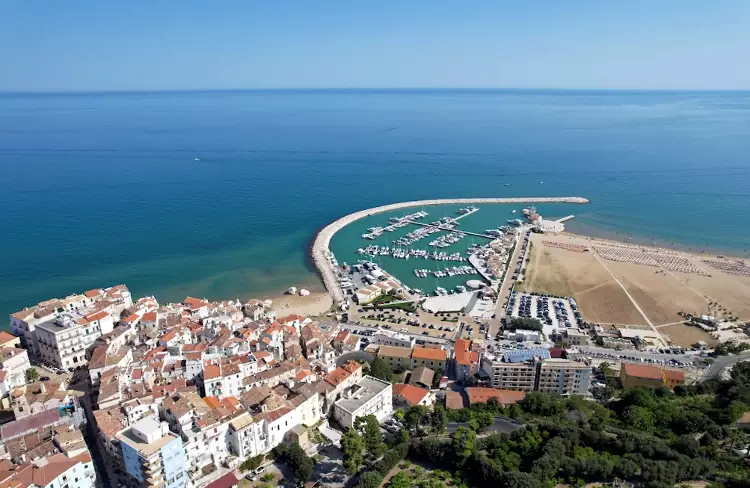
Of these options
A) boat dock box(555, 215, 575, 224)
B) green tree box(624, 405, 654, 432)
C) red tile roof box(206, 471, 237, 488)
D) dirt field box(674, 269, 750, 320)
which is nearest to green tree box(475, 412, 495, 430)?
green tree box(624, 405, 654, 432)

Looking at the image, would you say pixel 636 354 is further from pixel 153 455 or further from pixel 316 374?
pixel 153 455

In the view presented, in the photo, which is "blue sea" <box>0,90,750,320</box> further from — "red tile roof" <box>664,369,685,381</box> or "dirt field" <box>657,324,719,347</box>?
"red tile roof" <box>664,369,685,381</box>

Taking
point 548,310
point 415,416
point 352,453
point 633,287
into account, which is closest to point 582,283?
point 633,287

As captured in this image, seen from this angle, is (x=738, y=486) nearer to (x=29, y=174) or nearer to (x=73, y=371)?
(x=73, y=371)

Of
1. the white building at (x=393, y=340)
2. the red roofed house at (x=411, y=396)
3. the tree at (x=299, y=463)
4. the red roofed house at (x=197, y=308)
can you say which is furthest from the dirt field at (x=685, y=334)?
the red roofed house at (x=197, y=308)

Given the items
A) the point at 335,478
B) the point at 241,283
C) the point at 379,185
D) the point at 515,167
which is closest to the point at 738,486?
the point at 335,478

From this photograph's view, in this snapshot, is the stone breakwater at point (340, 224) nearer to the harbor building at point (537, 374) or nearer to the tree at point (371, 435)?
the harbor building at point (537, 374)
